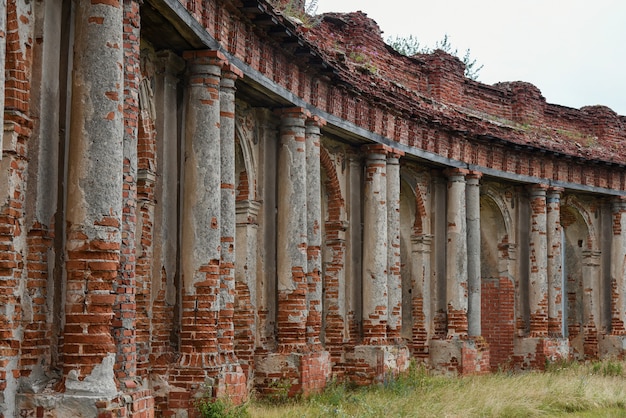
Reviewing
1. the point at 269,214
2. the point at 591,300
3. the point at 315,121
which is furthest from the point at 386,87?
the point at 591,300

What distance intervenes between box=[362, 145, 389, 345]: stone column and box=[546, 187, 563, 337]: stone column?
264 inches

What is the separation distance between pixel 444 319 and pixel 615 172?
7197 millimetres

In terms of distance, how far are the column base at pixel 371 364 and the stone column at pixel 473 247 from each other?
12.4 feet

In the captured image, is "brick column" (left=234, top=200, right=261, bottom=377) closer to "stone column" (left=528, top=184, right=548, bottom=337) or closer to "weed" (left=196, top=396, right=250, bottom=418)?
"weed" (left=196, top=396, right=250, bottom=418)

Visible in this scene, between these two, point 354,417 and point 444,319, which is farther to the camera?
point 444,319

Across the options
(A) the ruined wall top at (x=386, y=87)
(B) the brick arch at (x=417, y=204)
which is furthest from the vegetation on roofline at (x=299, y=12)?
(B) the brick arch at (x=417, y=204)

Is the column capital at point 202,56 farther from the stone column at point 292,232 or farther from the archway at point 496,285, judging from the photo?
the archway at point 496,285

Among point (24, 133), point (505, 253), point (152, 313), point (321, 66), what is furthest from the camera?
point (505, 253)

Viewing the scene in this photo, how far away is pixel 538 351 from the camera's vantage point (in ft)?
71.0

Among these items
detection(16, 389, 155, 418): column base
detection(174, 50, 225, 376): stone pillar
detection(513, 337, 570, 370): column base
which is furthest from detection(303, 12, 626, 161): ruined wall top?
detection(16, 389, 155, 418): column base

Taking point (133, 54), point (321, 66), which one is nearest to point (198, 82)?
point (133, 54)

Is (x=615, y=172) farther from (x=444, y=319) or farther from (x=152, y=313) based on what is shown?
(x=152, y=313)

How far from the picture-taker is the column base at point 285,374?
1370cm

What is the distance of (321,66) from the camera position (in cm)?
1472
